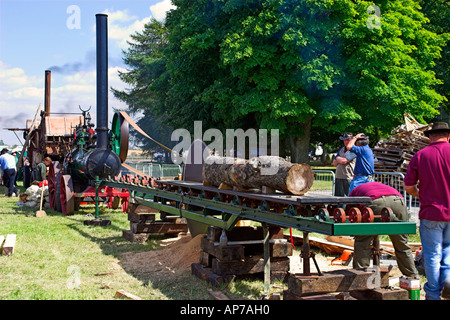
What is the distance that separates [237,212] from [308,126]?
1667 centimetres

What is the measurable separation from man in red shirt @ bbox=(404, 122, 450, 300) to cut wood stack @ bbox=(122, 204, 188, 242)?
16.1ft

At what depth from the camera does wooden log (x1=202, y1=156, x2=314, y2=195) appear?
186 inches

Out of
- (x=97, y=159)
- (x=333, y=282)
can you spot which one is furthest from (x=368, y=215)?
(x=97, y=159)

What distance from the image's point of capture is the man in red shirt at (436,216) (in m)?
4.38

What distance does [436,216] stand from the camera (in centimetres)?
437

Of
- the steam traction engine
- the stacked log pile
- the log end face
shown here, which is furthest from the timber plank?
the stacked log pile

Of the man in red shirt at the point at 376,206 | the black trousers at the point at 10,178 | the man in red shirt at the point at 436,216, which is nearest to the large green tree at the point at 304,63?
the black trousers at the point at 10,178

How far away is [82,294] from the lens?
5035 mm

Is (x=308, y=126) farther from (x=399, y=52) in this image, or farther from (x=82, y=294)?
(x=82, y=294)

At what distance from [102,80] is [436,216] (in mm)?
8428

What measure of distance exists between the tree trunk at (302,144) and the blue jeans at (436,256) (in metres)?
16.7

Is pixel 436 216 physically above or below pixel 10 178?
above

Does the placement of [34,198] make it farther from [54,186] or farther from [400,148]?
[400,148]

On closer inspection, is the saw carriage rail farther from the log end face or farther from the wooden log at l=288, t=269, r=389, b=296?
the wooden log at l=288, t=269, r=389, b=296
